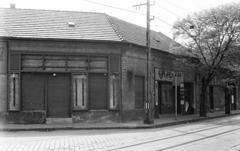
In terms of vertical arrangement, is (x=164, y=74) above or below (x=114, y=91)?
above

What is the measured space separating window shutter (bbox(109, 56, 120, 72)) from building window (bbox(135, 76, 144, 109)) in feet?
8.13

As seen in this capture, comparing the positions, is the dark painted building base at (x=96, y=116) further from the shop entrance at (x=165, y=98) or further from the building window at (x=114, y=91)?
the shop entrance at (x=165, y=98)

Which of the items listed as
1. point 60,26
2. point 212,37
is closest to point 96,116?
point 60,26

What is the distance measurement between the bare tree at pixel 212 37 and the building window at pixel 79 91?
9.16m

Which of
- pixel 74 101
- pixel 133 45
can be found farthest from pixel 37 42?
pixel 133 45

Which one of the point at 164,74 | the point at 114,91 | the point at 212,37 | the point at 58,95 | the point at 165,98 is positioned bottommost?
the point at 165,98

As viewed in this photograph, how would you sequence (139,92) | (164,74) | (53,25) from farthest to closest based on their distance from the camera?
1. (164,74)
2. (139,92)
3. (53,25)

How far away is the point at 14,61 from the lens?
1938cm

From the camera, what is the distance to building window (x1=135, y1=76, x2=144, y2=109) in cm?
2277

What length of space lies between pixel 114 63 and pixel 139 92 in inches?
139

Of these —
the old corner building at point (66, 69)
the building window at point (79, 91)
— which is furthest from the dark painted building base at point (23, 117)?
the building window at point (79, 91)

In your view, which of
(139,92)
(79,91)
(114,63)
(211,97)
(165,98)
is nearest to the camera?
(79,91)

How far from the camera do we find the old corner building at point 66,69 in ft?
63.7

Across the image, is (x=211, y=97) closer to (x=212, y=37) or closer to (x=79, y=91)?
(x=212, y=37)
